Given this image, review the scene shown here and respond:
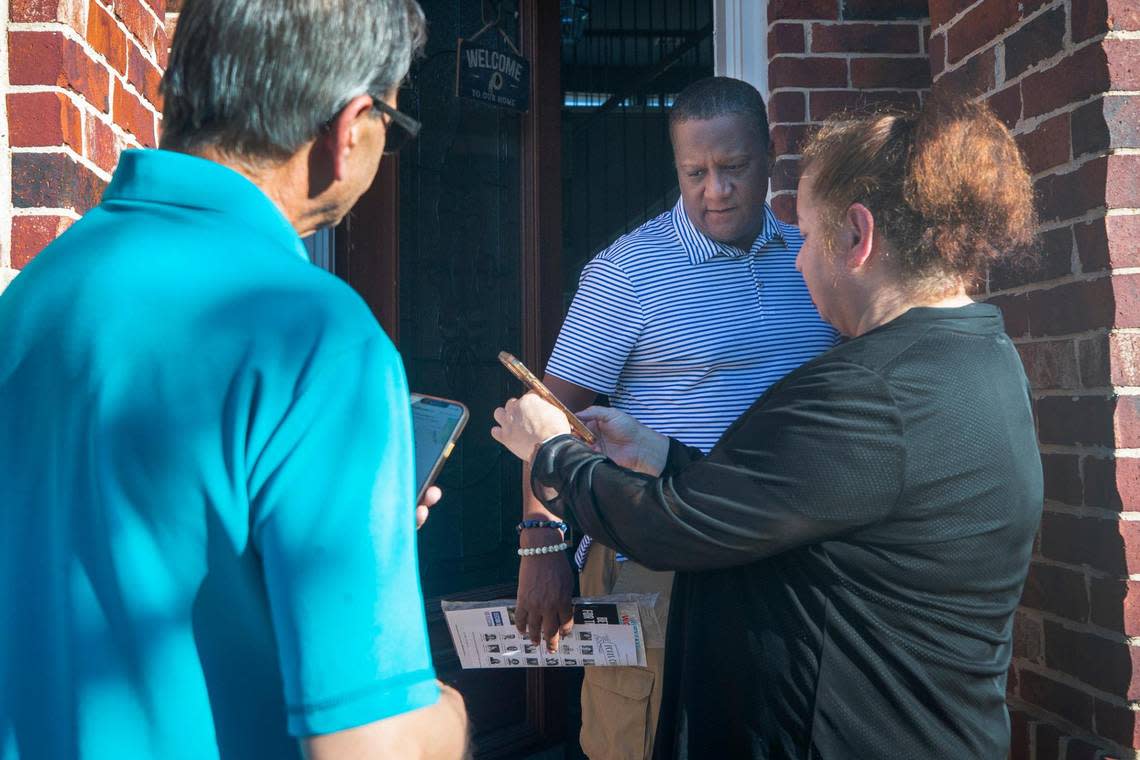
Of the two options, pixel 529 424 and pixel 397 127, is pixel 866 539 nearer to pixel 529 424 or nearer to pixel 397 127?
pixel 529 424

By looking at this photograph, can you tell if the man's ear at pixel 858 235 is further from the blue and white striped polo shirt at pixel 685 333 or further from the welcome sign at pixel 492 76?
the welcome sign at pixel 492 76

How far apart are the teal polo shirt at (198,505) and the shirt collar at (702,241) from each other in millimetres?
1642

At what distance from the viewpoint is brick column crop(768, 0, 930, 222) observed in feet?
9.87

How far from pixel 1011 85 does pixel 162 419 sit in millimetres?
2130

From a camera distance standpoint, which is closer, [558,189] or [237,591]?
[237,591]

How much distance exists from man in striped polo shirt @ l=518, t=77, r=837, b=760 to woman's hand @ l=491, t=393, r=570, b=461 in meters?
0.44

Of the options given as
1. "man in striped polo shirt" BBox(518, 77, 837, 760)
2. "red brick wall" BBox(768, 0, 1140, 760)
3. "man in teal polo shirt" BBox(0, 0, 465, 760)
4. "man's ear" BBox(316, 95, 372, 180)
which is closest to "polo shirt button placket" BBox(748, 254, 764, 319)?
"man in striped polo shirt" BBox(518, 77, 837, 760)

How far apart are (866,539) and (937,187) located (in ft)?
1.67

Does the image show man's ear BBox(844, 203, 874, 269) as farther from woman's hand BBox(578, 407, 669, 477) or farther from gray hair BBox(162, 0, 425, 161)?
gray hair BBox(162, 0, 425, 161)

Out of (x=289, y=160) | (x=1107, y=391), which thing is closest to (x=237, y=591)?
(x=289, y=160)

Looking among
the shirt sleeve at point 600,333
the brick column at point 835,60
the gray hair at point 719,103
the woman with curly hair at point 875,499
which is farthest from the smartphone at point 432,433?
the brick column at point 835,60

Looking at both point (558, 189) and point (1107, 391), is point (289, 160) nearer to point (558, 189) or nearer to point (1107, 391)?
point (1107, 391)

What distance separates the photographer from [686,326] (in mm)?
2324

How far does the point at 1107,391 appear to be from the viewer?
2.01m
